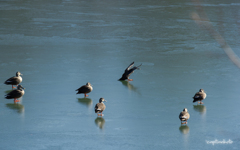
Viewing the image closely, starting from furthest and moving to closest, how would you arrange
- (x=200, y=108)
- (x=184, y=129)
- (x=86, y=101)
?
(x=86, y=101), (x=200, y=108), (x=184, y=129)

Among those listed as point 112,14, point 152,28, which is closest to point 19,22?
point 112,14

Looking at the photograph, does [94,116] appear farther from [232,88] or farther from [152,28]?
[152,28]

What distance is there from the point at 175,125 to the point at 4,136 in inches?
116

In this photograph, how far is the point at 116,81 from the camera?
35.1 ft

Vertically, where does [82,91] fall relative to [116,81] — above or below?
below

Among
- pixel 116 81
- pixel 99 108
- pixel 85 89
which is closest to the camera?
pixel 99 108

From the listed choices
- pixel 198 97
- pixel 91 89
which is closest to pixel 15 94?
pixel 91 89

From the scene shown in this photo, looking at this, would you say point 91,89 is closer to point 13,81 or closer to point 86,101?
point 86,101

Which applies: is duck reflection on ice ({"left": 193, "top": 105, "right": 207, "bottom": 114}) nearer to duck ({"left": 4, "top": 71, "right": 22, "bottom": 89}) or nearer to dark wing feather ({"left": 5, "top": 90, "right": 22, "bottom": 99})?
dark wing feather ({"left": 5, "top": 90, "right": 22, "bottom": 99})

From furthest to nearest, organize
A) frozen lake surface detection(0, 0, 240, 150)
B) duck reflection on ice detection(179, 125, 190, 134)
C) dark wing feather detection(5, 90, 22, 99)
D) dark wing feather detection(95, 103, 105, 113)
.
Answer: dark wing feather detection(5, 90, 22, 99), dark wing feather detection(95, 103, 105, 113), duck reflection on ice detection(179, 125, 190, 134), frozen lake surface detection(0, 0, 240, 150)

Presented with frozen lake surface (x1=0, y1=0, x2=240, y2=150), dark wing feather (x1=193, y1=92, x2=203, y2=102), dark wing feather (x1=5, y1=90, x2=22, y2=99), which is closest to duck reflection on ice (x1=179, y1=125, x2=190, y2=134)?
frozen lake surface (x1=0, y1=0, x2=240, y2=150)

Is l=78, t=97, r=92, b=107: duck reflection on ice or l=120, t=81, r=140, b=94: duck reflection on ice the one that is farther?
l=120, t=81, r=140, b=94: duck reflection on ice

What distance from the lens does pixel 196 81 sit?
10562 millimetres

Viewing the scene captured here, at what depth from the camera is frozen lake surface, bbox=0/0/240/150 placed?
6938mm
